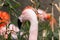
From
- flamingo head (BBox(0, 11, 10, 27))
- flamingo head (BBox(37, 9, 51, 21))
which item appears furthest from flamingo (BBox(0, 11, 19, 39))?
flamingo head (BBox(37, 9, 51, 21))

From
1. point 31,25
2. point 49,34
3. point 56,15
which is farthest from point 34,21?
point 56,15

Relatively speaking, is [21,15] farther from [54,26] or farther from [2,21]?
[54,26]

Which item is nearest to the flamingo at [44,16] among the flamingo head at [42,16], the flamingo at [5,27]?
the flamingo head at [42,16]

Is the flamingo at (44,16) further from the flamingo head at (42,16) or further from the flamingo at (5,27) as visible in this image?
the flamingo at (5,27)

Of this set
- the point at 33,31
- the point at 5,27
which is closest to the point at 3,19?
the point at 5,27

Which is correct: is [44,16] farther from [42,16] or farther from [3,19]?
[3,19]

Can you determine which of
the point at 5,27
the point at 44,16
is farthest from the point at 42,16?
the point at 5,27

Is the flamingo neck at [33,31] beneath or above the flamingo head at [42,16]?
beneath

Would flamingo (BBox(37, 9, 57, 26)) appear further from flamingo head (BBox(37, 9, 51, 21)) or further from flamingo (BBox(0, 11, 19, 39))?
flamingo (BBox(0, 11, 19, 39))

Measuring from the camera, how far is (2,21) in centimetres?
101

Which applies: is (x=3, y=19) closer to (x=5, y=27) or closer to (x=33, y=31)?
(x=5, y=27)

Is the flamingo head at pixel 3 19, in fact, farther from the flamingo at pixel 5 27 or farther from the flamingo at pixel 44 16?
the flamingo at pixel 44 16

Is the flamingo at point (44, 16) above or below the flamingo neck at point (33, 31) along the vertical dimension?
above

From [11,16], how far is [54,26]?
0.23 metres
